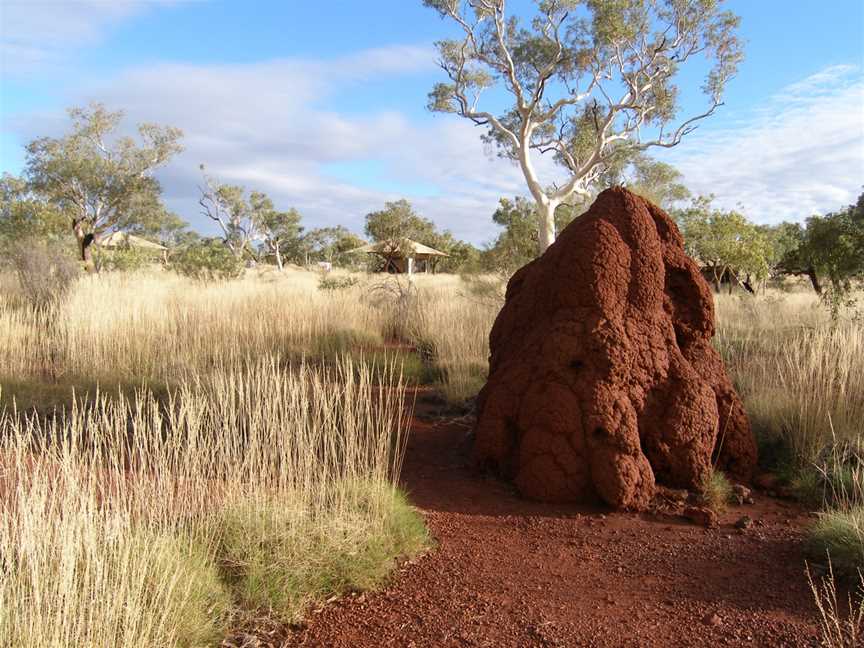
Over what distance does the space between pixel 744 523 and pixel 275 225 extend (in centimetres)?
5492

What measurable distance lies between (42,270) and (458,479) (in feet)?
34.8

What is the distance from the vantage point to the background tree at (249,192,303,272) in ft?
171

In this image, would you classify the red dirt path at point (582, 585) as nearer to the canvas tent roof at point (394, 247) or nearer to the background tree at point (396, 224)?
the canvas tent roof at point (394, 247)

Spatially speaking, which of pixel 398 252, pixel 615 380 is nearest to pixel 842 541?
pixel 615 380

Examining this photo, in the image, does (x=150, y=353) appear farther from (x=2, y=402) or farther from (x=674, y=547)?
(x=674, y=547)

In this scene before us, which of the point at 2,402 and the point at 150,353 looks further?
the point at 150,353

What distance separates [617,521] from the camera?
14.1ft

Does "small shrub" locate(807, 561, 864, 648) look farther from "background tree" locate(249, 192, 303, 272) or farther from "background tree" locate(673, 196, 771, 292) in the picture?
"background tree" locate(249, 192, 303, 272)

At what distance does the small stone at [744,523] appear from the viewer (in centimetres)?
419

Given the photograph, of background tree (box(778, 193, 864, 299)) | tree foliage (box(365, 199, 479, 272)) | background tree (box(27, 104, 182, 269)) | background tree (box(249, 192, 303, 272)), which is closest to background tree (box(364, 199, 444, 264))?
tree foliage (box(365, 199, 479, 272))

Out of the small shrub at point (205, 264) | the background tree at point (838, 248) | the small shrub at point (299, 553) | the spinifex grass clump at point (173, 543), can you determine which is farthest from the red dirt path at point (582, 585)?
the small shrub at point (205, 264)

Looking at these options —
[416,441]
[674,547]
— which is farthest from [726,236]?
[674,547]

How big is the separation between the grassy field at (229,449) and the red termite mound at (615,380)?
82cm

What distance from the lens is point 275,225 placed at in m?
55.9
